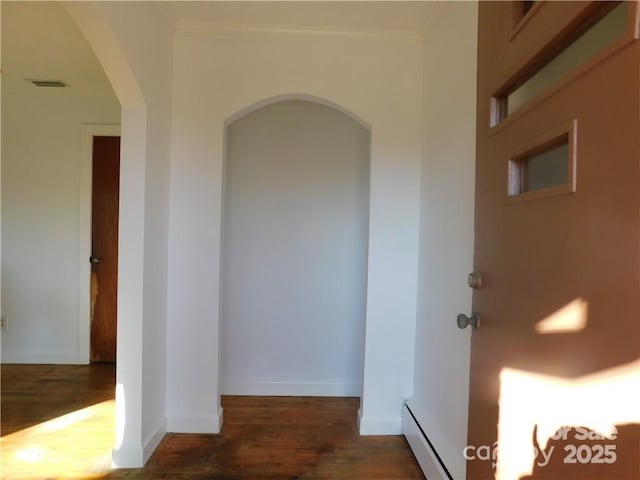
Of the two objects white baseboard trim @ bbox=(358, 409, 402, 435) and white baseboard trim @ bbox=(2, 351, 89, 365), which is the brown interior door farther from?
white baseboard trim @ bbox=(358, 409, 402, 435)

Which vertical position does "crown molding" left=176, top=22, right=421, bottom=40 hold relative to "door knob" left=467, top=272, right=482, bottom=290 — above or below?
above

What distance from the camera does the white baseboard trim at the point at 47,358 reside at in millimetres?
3439

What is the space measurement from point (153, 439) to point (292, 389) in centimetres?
109

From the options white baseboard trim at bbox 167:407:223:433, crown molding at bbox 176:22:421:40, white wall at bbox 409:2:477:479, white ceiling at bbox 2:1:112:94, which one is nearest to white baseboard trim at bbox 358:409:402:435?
white wall at bbox 409:2:477:479

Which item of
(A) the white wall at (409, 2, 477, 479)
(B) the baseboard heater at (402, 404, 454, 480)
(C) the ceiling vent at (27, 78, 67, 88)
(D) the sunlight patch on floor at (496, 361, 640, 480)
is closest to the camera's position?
(D) the sunlight patch on floor at (496, 361, 640, 480)

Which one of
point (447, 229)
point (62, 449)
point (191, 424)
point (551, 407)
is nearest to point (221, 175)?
point (447, 229)

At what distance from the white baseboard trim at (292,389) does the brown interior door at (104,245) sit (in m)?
1.34

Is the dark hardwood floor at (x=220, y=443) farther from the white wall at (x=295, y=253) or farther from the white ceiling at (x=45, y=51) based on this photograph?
the white ceiling at (x=45, y=51)

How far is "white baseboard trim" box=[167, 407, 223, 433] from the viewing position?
7.73 ft

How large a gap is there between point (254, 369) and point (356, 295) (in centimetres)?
97

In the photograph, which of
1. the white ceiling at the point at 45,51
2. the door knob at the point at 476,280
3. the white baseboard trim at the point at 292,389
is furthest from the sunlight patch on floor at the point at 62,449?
the white ceiling at the point at 45,51

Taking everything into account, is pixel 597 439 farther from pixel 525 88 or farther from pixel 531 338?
pixel 525 88

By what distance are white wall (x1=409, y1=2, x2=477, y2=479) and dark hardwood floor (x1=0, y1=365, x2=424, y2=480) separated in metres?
0.44

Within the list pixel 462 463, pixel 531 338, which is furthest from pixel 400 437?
pixel 531 338
